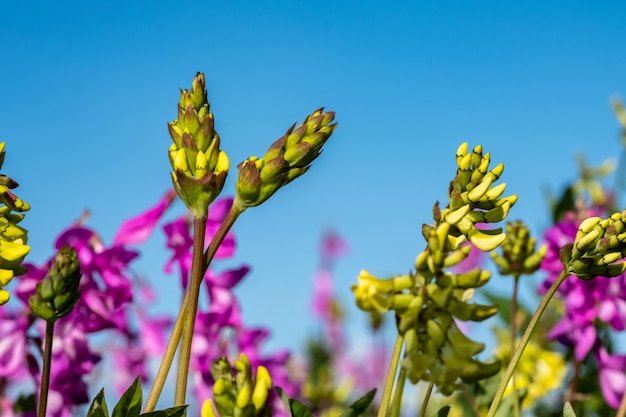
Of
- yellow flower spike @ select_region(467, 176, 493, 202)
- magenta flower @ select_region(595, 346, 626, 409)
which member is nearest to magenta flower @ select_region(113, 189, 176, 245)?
yellow flower spike @ select_region(467, 176, 493, 202)

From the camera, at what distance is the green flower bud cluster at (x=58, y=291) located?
89 centimetres

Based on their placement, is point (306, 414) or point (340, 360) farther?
point (340, 360)

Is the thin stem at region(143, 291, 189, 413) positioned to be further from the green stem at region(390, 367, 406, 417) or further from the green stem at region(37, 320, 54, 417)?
the green stem at region(390, 367, 406, 417)

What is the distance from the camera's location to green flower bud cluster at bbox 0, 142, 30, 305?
0.85m

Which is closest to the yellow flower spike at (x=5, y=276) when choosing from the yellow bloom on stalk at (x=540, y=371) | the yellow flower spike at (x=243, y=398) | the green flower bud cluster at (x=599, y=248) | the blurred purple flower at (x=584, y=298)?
the yellow flower spike at (x=243, y=398)

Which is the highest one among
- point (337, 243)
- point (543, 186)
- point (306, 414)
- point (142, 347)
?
point (337, 243)

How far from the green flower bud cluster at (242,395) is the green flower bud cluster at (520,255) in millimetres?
565

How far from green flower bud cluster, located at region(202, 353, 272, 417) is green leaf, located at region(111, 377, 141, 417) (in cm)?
7

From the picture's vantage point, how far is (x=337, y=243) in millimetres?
5539

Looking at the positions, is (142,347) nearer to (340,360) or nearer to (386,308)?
(386,308)

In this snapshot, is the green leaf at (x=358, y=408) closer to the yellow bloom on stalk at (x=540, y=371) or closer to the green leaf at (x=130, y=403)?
the green leaf at (x=130, y=403)

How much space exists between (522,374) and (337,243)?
3.17m

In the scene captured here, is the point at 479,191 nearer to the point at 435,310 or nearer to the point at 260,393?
the point at 435,310

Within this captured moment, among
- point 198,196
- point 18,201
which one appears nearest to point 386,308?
point 198,196
